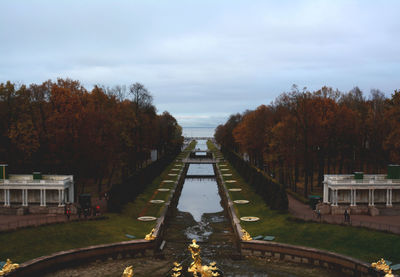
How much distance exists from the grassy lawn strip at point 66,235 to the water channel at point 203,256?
3.13 metres

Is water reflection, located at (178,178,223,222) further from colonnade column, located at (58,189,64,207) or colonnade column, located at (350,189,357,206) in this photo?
colonnade column, located at (350,189,357,206)

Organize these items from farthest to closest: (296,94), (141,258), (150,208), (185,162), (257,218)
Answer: (185,162), (296,94), (150,208), (257,218), (141,258)

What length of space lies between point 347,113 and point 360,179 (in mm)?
19032

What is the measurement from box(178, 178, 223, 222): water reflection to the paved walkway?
42.3 ft

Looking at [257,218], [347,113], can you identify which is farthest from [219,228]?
[347,113]

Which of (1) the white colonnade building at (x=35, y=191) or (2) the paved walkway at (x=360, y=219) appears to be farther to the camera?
(1) the white colonnade building at (x=35, y=191)

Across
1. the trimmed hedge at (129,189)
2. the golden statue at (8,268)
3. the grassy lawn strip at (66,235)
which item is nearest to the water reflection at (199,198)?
the trimmed hedge at (129,189)

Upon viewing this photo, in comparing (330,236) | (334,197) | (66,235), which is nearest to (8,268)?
(66,235)

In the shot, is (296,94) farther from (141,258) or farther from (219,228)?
(141,258)

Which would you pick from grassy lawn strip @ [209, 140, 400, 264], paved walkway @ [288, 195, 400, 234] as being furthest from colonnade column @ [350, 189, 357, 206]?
grassy lawn strip @ [209, 140, 400, 264]

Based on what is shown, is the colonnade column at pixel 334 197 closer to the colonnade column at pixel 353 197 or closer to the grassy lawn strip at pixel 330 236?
the colonnade column at pixel 353 197

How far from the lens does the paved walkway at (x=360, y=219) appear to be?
38.6 meters

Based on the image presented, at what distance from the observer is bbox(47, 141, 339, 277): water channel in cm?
3144

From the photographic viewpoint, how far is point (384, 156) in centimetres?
6594
